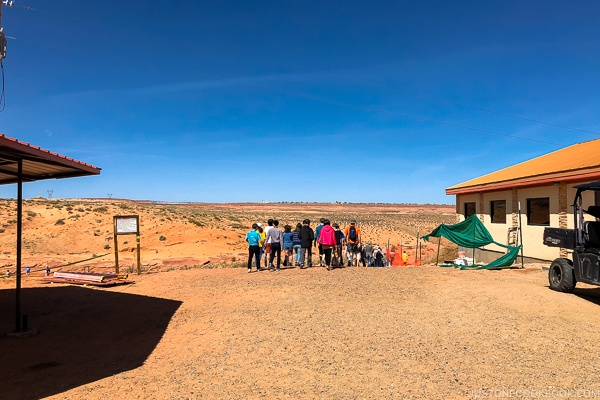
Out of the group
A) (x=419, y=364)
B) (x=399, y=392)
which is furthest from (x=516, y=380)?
(x=399, y=392)

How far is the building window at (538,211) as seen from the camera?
14383 mm

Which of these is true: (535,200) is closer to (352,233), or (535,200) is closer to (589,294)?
(589,294)

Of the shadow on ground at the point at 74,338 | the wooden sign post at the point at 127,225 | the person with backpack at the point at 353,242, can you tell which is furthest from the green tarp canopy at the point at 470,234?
the wooden sign post at the point at 127,225

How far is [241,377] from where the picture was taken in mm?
4930

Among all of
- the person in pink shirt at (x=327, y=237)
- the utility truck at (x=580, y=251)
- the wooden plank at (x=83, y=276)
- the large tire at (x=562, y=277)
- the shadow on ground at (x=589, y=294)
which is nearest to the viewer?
the utility truck at (x=580, y=251)

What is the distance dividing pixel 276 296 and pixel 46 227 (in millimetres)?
28324

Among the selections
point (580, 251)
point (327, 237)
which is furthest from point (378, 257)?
point (580, 251)

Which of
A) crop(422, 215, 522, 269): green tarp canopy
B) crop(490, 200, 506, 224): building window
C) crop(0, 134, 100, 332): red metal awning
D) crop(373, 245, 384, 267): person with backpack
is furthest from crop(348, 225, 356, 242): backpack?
crop(0, 134, 100, 332): red metal awning

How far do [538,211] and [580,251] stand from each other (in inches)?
273

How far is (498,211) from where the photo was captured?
17.4m

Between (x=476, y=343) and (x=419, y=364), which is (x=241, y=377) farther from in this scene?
(x=476, y=343)

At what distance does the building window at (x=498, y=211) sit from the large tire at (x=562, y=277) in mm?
7847

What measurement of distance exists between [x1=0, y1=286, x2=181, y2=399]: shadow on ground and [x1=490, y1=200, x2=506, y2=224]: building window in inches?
564

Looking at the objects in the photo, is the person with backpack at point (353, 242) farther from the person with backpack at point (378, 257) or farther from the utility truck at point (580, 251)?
the utility truck at point (580, 251)
